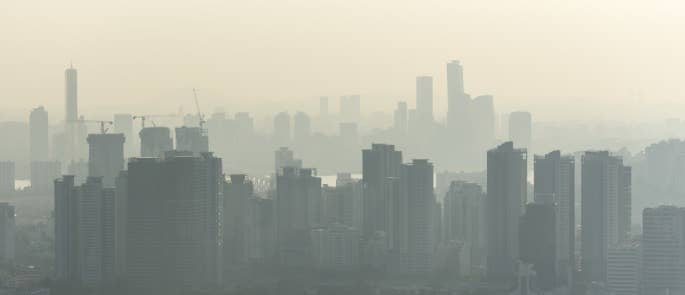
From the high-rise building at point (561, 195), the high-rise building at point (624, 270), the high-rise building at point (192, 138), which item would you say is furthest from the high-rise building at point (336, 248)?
the high-rise building at point (624, 270)

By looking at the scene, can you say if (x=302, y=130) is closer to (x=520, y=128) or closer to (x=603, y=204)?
(x=520, y=128)

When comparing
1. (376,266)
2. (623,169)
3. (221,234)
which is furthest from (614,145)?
(221,234)

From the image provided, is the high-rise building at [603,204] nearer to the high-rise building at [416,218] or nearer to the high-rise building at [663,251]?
the high-rise building at [663,251]

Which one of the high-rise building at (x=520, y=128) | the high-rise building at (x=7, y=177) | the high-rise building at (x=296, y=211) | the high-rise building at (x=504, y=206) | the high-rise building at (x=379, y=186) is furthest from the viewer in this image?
the high-rise building at (x=7, y=177)

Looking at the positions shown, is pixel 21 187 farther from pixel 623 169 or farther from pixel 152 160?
pixel 623 169

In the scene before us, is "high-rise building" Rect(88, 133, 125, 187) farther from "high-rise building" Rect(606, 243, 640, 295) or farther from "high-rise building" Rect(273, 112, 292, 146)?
"high-rise building" Rect(606, 243, 640, 295)

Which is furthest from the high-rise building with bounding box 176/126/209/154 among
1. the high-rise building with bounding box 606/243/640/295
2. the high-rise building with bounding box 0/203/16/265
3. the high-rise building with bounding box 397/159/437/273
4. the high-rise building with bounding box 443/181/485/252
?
the high-rise building with bounding box 606/243/640/295
